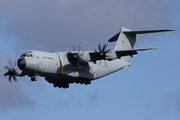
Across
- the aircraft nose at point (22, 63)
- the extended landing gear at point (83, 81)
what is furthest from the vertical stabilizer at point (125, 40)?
the aircraft nose at point (22, 63)

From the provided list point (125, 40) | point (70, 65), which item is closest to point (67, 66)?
point (70, 65)

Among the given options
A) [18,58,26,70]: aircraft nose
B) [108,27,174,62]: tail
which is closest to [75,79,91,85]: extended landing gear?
[108,27,174,62]: tail

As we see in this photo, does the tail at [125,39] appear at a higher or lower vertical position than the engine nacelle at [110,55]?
higher

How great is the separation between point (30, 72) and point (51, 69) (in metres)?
1.70

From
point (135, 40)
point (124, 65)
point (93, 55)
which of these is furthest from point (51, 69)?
point (135, 40)

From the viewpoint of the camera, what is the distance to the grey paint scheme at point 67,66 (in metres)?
27.8

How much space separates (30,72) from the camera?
2788 cm

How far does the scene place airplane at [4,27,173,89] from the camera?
27756 mm

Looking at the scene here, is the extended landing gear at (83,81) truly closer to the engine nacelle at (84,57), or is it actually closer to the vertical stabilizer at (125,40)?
the engine nacelle at (84,57)

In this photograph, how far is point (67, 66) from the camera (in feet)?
94.9

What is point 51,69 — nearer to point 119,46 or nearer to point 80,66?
point 80,66

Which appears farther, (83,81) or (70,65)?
(83,81)

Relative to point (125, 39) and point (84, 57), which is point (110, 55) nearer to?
point (84, 57)

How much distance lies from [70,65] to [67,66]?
1.13 feet
